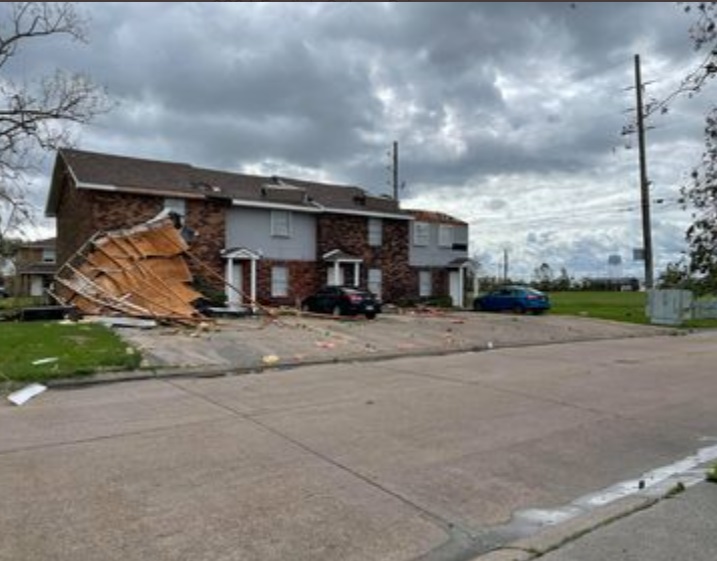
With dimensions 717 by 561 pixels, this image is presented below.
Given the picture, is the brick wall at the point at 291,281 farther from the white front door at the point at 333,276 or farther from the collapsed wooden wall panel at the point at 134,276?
the collapsed wooden wall panel at the point at 134,276

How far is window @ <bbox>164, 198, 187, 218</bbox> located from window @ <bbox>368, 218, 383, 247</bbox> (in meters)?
11.3

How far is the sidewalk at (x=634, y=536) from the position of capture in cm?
482

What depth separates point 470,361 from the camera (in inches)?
691

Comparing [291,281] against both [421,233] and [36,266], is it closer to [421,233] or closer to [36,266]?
[421,233]

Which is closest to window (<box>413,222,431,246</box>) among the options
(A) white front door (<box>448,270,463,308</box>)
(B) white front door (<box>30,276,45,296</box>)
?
(A) white front door (<box>448,270,463,308</box>)

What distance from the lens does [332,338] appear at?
21.9m

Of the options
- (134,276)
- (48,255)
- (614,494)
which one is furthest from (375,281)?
(48,255)

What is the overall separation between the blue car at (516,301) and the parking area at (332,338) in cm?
796

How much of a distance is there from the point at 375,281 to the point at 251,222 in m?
8.49

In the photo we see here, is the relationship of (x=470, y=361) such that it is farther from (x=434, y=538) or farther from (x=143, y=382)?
(x=434, y=538)

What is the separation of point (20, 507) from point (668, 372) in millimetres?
13354

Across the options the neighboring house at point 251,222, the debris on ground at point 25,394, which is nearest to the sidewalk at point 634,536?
the debris on ground at point 25,394

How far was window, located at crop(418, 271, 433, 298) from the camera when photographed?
4469 cm

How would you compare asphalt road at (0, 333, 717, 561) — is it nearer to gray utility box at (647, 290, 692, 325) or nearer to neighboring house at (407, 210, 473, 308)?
gray utility box at (647, 290, 692, 325)
